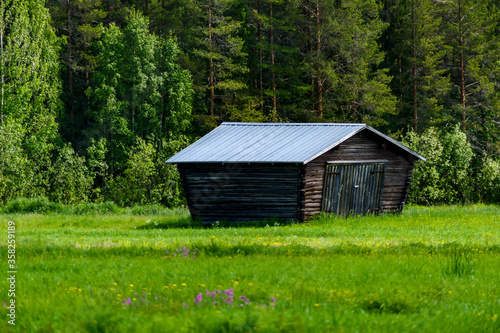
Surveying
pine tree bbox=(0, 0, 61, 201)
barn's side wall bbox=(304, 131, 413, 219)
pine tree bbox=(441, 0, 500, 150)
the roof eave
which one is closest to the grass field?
the roof eave

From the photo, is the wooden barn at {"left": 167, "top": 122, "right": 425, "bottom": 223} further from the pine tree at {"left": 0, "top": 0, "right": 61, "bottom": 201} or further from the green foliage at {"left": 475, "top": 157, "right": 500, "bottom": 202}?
the green foliage at {"left": 475, "top": 157, "right": 500, "bottom": 202}

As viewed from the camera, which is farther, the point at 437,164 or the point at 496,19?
the point at 496,19

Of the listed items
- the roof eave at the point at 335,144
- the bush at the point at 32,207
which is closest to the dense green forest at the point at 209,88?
the bush at the point at 32,207

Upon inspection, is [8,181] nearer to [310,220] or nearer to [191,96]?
[191,96]

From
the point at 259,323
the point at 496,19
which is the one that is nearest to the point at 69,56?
the point at 496,19

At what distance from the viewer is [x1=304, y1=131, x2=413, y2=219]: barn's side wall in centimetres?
2362

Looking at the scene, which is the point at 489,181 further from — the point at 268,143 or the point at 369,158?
the point at 268,143

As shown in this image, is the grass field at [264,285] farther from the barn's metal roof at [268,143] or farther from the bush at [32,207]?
the bush at [32,207]

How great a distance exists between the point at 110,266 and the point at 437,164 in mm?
32806

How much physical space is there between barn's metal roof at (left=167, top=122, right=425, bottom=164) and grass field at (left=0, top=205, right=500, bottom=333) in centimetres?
576

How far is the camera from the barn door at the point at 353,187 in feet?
79.7

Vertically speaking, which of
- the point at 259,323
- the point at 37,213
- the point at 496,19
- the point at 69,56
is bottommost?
the point at 37,213

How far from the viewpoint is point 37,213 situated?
98.1ft

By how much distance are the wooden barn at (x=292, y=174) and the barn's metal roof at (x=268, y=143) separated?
1.5 inches
